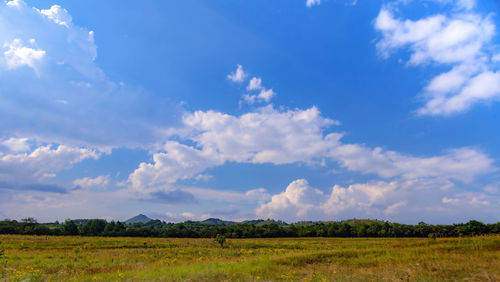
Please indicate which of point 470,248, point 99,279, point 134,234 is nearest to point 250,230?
point 134,234

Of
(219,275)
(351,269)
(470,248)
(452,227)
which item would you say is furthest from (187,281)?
(452,227)

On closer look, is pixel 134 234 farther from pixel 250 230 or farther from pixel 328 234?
pixel 328 234

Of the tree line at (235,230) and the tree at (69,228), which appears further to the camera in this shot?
the tree at (69,228)

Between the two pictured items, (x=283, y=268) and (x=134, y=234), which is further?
(x=134, y=234)

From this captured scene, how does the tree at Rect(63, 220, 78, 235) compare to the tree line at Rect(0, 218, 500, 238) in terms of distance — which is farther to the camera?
the tree at Rect(63, 220, 78, 235)

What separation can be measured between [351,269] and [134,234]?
106 m

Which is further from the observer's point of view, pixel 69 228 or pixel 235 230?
pixel 235 230

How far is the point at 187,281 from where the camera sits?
1484 cm

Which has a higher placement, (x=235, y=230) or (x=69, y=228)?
(x=69, y=228)

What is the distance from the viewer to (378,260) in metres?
21.8

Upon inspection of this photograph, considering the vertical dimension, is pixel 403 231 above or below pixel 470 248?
below

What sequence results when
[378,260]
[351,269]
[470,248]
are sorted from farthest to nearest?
[470,248] → [378,260] → [351,269]

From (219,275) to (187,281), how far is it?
2345 mm

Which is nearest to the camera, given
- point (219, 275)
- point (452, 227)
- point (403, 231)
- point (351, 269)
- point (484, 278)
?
point (484, 278)
